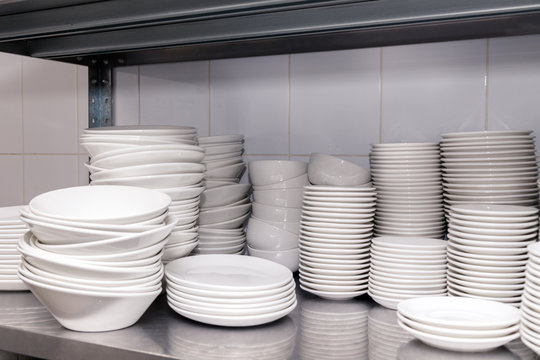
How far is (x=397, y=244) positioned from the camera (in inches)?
44.0

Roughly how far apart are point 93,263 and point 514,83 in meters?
1.02

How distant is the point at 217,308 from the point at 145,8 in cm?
63

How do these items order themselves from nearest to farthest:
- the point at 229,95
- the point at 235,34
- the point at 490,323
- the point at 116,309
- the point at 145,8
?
the point at 490,323 < the point at 116,309 < the point at 145,8 < the point at 235,34 < the point at 229,95

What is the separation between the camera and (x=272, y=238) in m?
1.38

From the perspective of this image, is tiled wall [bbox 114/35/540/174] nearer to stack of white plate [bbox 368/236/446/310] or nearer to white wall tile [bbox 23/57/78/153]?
white wall tile [bbox 23/57/78/153]

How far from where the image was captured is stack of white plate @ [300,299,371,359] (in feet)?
3.10

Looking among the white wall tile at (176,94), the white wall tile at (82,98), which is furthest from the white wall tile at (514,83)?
the white wall tile at (82,98)

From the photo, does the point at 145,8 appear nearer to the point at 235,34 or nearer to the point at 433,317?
the point at 235,34

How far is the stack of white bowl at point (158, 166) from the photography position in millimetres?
1208

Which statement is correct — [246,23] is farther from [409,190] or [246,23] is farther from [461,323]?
[461,323]

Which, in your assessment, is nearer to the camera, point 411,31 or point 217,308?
point 217,308

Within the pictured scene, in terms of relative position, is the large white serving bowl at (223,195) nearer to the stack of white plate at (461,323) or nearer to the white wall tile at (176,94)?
the white wall tile at (176,94)

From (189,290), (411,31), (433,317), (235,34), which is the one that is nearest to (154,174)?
(189,290)

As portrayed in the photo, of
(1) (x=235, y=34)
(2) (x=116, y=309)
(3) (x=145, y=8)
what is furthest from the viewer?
(1) (x=235, y=34)
